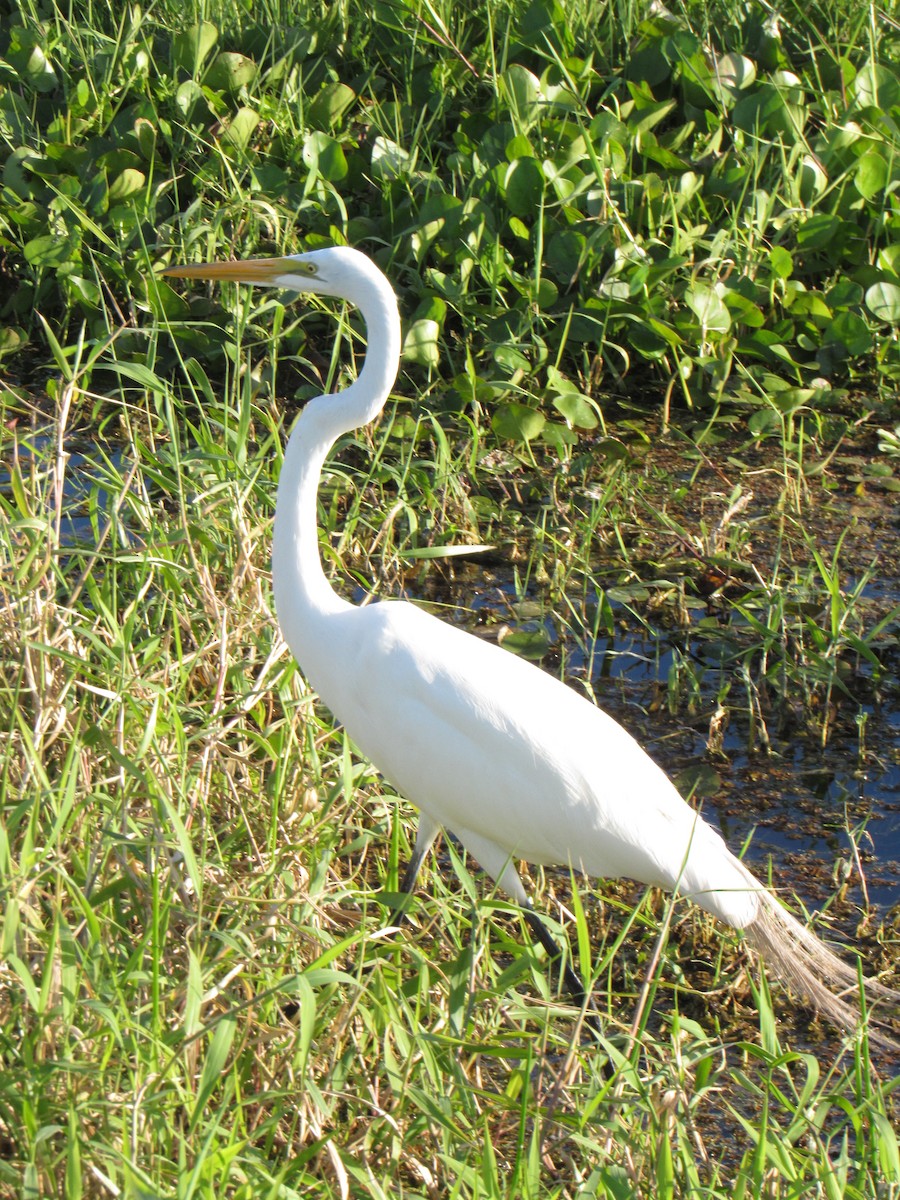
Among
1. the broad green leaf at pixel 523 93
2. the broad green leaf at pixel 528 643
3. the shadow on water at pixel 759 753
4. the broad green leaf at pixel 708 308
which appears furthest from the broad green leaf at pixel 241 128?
the broad green leaf at pixel 528 643

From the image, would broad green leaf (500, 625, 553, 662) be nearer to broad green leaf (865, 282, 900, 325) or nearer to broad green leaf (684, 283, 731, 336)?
broad green leaf (684, 283, 731, 336)

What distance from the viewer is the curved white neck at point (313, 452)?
258 centimetres

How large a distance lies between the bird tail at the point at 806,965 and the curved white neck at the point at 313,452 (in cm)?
96

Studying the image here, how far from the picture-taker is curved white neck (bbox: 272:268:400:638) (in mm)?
2580

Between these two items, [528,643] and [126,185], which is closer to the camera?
[528,643]

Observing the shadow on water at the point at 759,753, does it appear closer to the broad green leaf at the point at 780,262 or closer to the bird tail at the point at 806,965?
the bird tail at the point at 806,965

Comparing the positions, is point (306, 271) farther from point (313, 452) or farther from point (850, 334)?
point (850, 334)

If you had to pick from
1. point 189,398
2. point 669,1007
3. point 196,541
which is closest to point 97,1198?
point 669,1007

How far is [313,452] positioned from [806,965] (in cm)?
128

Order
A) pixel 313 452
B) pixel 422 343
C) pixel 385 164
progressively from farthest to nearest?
pixel 385 164 → pixel 422 343 → pixel 313 452

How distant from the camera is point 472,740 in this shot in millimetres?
2654

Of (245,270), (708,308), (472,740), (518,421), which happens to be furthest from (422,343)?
(472,740)

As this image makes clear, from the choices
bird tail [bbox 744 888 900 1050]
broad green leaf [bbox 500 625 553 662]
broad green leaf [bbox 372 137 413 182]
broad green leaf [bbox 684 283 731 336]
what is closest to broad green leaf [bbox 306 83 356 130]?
broad green leaf [bbox 372 137 413 182]

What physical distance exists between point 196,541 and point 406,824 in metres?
0.79
